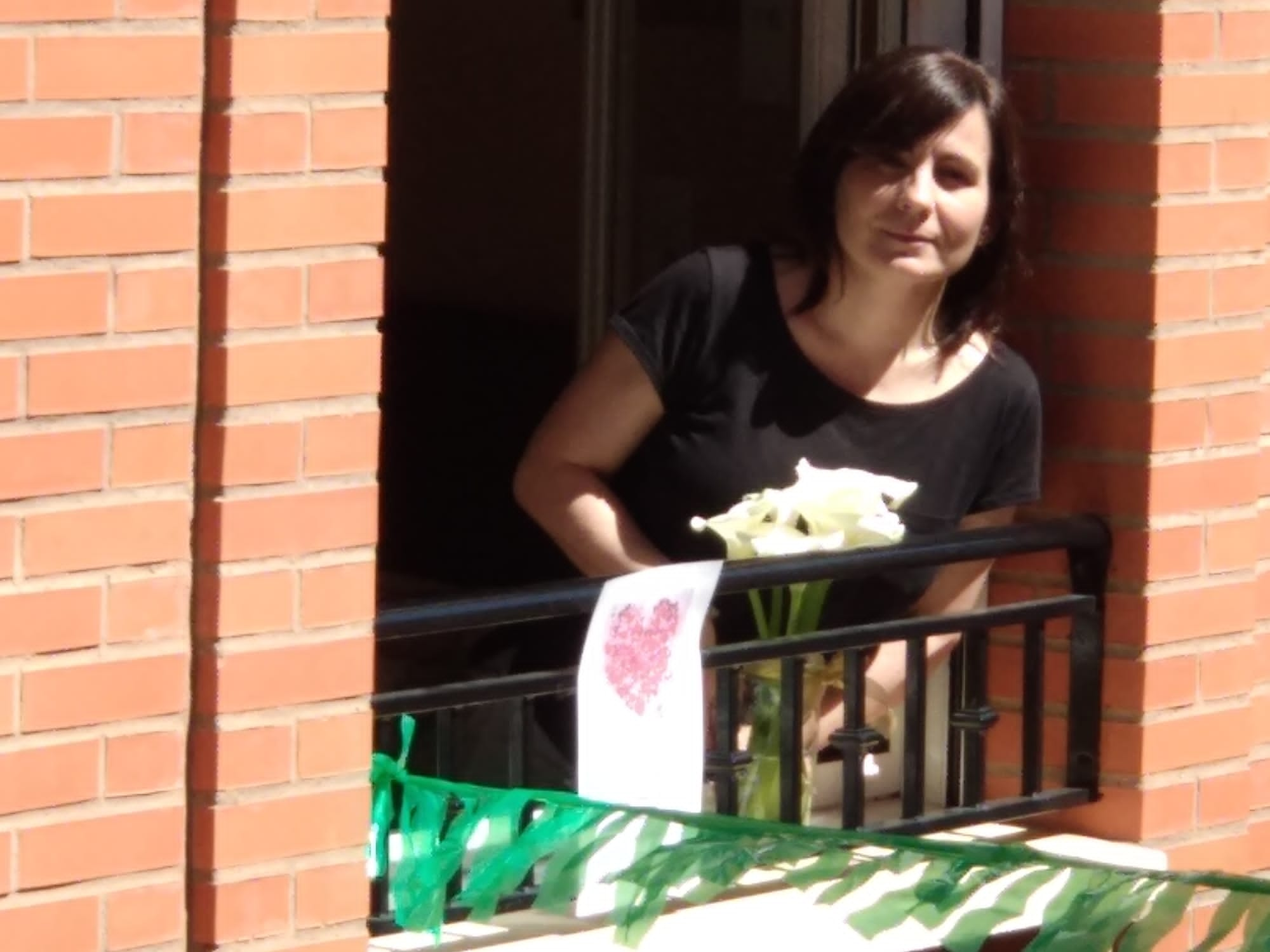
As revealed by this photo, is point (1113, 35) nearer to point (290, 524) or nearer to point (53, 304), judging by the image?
point (290, 524)

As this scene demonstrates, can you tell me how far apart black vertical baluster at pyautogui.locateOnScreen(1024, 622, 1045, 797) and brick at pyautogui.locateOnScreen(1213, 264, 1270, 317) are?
52 centimetres

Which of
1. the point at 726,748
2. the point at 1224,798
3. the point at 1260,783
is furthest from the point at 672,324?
the point at 1260,783

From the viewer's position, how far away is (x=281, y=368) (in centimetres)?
313

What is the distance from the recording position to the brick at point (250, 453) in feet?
10.2

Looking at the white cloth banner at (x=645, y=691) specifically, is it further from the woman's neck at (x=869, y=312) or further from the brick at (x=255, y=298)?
the brick at (x=255, y=298)

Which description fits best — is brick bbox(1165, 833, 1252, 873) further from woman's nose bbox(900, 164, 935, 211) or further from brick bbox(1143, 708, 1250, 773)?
woman's nose bbox(900, 164, 935, 211)

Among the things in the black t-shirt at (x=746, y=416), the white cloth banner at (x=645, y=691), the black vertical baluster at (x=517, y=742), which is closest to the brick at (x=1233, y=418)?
the black t-shirt at (x=746, y=416)

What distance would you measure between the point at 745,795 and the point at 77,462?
4.10ft

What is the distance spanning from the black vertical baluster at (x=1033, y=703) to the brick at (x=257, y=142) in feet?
4.89

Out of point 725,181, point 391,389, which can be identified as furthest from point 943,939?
point 391,389

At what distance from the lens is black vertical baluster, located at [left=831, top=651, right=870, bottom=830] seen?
12.9 feet

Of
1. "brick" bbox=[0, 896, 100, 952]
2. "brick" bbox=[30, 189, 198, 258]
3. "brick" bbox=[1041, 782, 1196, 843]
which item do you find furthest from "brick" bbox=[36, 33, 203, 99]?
"brick" bbox=[1041, 782, 1196, 843]

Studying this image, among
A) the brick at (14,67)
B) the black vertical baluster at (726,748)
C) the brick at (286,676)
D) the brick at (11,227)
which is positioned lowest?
the black vertical baluster at (726,748)

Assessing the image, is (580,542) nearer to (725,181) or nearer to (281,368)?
(281,368)
